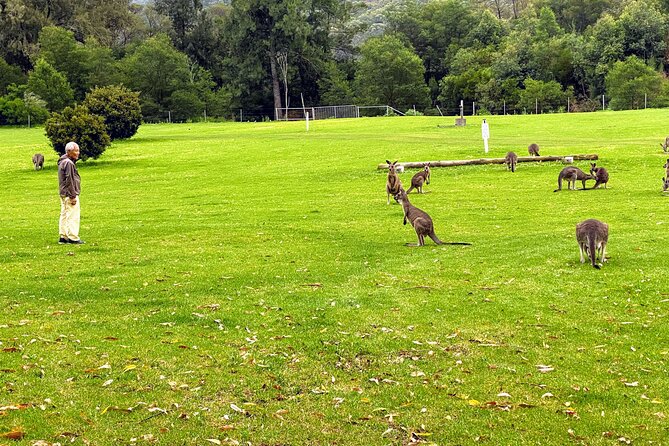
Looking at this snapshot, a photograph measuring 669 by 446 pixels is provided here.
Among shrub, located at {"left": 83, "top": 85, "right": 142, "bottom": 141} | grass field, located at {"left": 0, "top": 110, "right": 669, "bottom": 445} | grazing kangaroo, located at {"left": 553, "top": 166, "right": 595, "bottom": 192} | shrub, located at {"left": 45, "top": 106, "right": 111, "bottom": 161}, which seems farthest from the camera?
shrub, located at {"left": 83, "top": 85, "right": 142, "bottom": 141}

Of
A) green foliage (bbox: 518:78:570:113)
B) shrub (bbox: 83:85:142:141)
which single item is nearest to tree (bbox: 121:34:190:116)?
shrub (bbox: 83:85:142:141)

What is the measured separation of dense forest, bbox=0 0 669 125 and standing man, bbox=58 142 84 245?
72.1m

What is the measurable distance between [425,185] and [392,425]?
2391 cm

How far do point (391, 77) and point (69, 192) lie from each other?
8504 cm

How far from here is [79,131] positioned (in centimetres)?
4309

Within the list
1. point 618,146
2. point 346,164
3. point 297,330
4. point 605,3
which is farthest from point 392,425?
point 605,3

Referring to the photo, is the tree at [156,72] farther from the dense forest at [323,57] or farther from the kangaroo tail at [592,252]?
the kangaroo tail at [592,252]

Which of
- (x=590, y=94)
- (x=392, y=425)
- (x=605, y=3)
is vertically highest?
(x=605, y=3)

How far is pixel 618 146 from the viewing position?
3894cm

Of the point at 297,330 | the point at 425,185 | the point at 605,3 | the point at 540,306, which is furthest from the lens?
the point at 605,3

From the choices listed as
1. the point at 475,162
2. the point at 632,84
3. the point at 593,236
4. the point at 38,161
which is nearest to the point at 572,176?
the point at 475,162

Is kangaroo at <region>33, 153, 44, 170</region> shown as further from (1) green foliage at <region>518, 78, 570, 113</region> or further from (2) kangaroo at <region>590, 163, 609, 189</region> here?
(1) green foliage at <region>518, 78, 570, 113</region>

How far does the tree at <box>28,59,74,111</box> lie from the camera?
281 ft

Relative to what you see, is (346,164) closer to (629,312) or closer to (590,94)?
(629,312)
